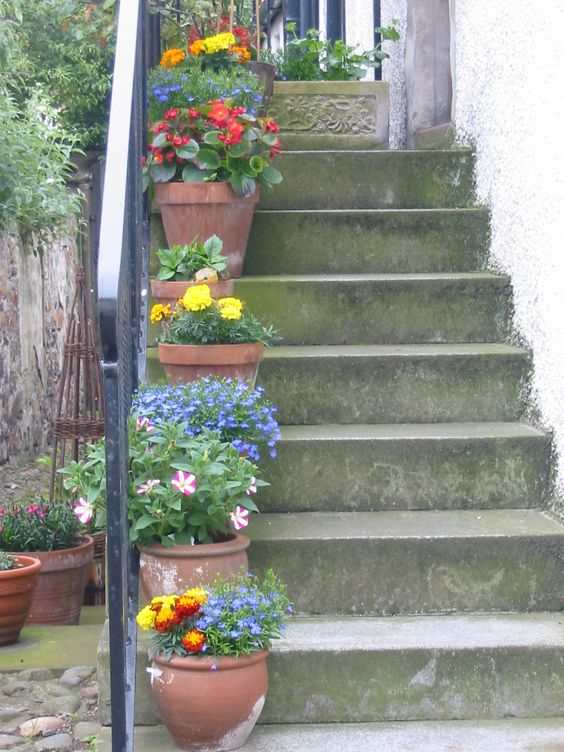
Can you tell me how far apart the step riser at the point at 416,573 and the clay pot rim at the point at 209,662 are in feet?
1.63

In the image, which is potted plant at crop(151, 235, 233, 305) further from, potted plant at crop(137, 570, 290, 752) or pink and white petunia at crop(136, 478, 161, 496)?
potted plant at crop(137, 570, 290, 752)

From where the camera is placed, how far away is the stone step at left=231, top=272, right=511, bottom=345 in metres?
3.49

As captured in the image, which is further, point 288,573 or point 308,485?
point 308,485

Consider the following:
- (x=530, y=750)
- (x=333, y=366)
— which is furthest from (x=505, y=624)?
Answer: (x=333, y=366)

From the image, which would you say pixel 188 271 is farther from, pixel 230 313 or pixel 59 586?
pixel 59 586

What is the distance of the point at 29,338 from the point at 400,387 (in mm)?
5473

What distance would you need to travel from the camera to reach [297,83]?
15.3 feet

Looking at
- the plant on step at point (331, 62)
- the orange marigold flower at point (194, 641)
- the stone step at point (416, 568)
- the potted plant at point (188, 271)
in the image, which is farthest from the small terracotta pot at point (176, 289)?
the plant on step at point (331, 62)

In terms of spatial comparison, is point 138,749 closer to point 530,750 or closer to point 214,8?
point 530,750

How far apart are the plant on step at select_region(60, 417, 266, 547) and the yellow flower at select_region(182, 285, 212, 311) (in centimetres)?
46

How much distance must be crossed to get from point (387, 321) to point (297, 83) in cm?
160

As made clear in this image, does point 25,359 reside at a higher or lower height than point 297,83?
lower

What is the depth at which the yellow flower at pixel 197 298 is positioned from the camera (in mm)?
2941

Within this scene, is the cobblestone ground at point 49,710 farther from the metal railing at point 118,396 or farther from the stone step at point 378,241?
the stone step at point 378,241
